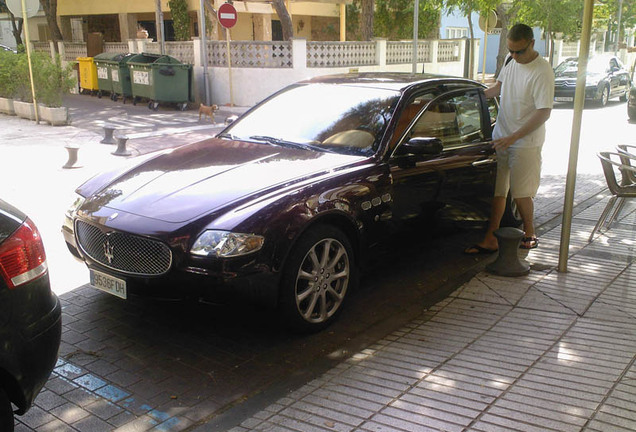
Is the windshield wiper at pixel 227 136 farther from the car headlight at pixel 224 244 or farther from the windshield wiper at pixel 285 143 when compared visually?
the car headlight at pixel 224 244

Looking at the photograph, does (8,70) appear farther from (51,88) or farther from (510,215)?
(510,215)

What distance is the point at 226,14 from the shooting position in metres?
17.0

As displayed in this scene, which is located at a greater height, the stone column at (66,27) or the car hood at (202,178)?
the stone column at (66,27)

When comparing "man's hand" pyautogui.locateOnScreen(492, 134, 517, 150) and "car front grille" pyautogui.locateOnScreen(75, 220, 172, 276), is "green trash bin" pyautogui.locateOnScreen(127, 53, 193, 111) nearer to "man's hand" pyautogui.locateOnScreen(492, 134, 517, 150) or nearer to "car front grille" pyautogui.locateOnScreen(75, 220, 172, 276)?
"man's hand" pyautogui.locateOnScreen(492, 134, 517, 150)

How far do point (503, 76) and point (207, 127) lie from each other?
10685 mm

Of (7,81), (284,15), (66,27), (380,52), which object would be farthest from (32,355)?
(66,27)

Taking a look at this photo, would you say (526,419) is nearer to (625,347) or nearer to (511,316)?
(625,347)

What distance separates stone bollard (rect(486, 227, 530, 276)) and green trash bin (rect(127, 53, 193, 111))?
15132mm

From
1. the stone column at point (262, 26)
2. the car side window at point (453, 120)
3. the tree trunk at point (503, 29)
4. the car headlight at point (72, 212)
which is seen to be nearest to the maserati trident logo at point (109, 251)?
the car headlight at point (72, 212)

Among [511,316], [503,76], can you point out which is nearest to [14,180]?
[503,76]

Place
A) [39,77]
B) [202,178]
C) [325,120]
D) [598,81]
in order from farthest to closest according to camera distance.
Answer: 1. [598,81]
2. [39,77]
3. [325,120]
4. [202,178]

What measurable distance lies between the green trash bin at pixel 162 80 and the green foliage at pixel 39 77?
336cm

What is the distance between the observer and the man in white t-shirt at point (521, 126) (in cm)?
543

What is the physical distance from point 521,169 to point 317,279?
2515mm
